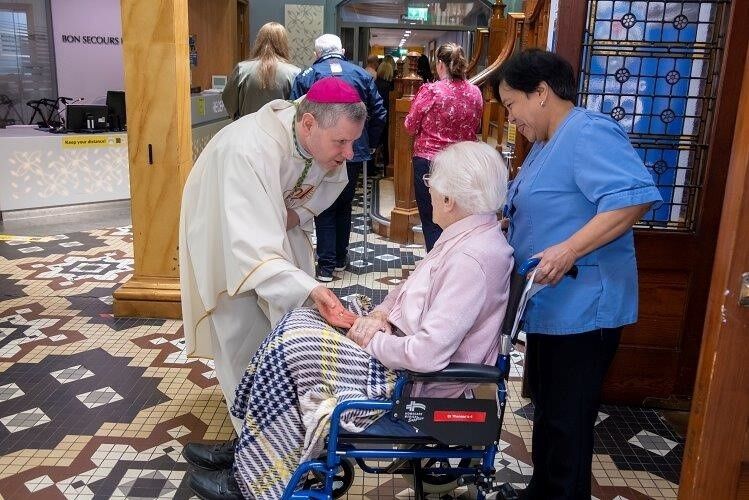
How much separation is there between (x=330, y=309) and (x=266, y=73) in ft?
10.3

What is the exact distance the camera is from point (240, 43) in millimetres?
9617

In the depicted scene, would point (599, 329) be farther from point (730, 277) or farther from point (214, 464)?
point (214, 464)

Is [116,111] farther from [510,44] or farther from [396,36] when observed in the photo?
[396,36]

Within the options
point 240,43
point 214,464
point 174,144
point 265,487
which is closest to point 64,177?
point 174,144

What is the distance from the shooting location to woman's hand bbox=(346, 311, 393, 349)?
1937 mm

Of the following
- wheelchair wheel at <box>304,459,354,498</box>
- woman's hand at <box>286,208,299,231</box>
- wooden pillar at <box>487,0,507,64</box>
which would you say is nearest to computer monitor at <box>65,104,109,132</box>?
wooden pillar at <box>487,0,507,64</box>

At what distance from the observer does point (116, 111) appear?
688cm

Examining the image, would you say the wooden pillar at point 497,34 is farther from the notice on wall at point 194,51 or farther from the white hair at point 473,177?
the white hair at point 473,177

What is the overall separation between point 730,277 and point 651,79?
1.69 meters

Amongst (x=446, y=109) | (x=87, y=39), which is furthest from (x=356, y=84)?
(x=87, y=39)

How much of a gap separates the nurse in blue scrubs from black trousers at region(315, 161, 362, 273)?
2655 mm

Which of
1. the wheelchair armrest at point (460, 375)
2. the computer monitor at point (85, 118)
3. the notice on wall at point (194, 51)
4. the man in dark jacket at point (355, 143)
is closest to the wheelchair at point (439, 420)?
the wheelchair armrest at point (460, 375)

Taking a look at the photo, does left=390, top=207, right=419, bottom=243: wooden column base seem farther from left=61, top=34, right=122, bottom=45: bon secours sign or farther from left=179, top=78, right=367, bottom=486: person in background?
left=61, top=34, right=122, bottom=45: bon secours sign

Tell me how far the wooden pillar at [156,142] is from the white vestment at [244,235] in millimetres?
1334
